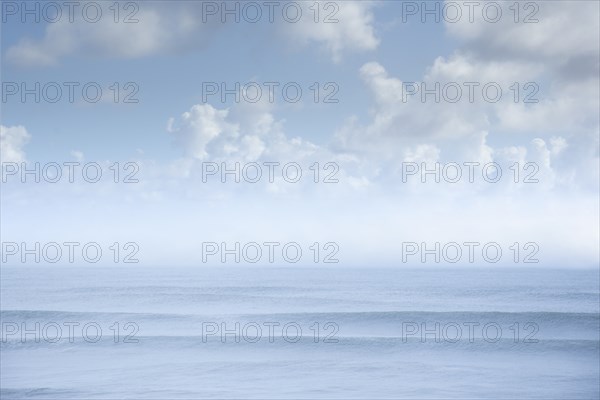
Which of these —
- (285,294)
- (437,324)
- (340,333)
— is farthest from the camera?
(285,294)

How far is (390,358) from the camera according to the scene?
11844mm

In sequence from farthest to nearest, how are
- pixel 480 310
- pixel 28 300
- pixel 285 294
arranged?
pixel 285 294 < pixel 28 300 < pixel 480 310

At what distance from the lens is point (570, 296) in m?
23.3

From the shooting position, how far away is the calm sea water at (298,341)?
905cm

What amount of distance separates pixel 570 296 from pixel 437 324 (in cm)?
941

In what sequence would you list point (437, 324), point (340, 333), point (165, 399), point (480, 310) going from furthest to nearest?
point (480, 310) < point (437, 324) < point (340, 333) < point (165, 399)

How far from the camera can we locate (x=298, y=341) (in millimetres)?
13820

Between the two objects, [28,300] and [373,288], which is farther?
[373,288]

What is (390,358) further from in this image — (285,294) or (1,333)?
(285,294)

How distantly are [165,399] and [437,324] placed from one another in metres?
11.4

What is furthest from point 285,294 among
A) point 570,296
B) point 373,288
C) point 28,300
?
point 570,296

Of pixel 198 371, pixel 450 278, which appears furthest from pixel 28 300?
pixel 450 278

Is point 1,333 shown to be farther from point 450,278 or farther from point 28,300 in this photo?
point 450,278

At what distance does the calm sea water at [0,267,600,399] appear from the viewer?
905cm
